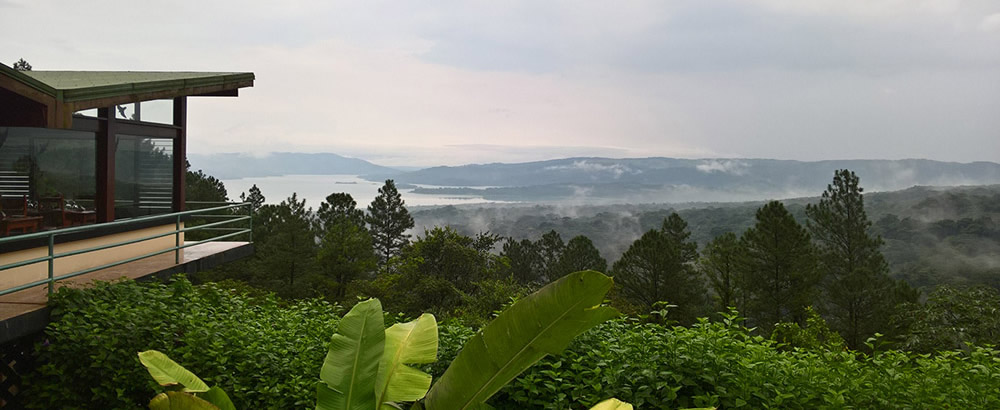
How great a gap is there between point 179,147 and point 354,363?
8624 mm

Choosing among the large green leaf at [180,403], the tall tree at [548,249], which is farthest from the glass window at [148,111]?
the tall tree at [548,249]

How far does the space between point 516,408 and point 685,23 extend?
1240 centimetres

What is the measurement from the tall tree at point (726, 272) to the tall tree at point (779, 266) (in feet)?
2.02

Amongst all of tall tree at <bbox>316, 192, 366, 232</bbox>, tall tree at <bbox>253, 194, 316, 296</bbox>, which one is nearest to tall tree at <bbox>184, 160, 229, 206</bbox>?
tall tree at <bbox>253, 194, 316, 296</bbox>

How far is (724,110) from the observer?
134 ft

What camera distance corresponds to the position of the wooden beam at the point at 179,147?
32.0ft

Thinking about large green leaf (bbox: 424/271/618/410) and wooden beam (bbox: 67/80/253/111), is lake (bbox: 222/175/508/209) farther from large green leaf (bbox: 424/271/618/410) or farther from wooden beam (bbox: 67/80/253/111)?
large green leaf (bbox: 424/271/618/410)

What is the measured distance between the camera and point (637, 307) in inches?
1248

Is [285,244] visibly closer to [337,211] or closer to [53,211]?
[337,211]

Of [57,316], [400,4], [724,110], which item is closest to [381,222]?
[724,110]

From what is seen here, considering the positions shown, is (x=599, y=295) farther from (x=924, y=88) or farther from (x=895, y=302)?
(x=895, y=302)

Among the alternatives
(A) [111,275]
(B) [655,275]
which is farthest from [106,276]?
(B) [655,275]

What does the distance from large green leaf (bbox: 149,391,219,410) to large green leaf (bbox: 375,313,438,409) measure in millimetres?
783

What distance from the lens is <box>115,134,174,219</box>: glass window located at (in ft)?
28.7
